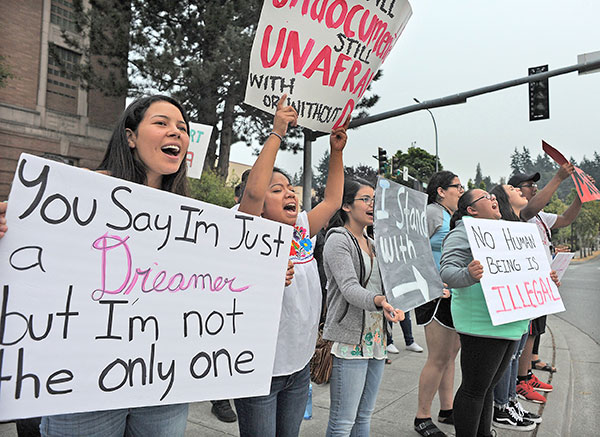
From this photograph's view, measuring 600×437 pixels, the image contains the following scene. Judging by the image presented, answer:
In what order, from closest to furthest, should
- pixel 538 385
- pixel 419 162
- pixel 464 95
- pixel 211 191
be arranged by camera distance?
pixel 538 385 < pixel 464 95 < pixel 211 191 < pixel 419 162

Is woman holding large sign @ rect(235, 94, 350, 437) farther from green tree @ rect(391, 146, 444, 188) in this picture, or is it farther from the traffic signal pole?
green tree @ rect(391, 146, 444, 188)

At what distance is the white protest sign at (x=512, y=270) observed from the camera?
8.67ft

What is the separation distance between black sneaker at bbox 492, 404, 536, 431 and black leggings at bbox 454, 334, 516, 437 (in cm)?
93

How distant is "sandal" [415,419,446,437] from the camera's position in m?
3.21

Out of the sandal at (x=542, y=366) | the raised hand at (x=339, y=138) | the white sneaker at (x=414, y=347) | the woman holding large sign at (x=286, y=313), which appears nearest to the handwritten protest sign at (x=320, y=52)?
A: the raised hand at (x=339, y=138)

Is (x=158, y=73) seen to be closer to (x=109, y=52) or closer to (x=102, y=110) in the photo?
(x=109, y=52)

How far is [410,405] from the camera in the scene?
13.1 feet

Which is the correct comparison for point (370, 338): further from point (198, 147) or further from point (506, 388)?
point (198, 147)

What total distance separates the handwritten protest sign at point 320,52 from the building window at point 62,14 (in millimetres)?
20534

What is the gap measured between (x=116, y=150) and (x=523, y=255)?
2.72 meters

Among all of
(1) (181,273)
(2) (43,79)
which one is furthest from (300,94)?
(2) (43,79)

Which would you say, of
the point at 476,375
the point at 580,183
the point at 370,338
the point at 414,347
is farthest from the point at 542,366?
the point at 370,338

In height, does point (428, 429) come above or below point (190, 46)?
below

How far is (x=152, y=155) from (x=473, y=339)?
2155 mm
